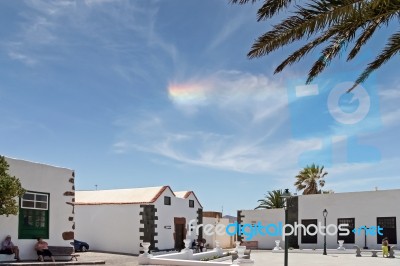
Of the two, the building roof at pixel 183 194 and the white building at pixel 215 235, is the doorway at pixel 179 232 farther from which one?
the white building at pixel 215 235

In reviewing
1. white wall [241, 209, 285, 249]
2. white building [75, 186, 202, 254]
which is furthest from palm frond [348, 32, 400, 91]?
white wall [241, 209, 285, 249]

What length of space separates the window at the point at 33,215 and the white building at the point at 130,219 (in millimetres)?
12556

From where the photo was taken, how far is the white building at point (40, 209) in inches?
655

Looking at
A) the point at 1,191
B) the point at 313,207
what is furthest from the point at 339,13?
the point at 313,207

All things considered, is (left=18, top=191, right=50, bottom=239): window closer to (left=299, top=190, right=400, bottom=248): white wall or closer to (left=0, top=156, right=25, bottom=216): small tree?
(left=0, top=156, right=25, bottom=216): small tree

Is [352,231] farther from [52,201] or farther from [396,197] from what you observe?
[52,201]

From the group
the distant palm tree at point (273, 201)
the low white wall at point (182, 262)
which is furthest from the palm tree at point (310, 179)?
the low white wall at point (182, 262)

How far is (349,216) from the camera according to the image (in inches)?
1262

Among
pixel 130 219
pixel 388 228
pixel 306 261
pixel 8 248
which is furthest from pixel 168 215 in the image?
pixel 8 248

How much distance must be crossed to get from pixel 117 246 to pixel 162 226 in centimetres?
304

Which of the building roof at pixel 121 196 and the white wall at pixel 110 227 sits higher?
the building roof at pixel 121 196

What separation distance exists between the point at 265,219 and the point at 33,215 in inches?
894

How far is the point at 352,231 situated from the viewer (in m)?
31.7

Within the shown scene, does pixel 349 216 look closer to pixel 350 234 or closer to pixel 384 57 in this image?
pixel 350 234
